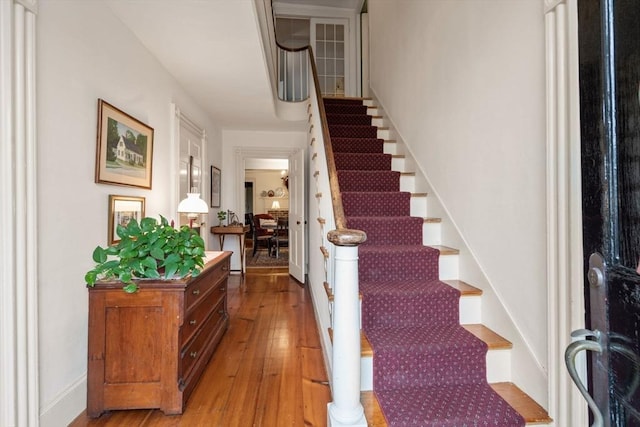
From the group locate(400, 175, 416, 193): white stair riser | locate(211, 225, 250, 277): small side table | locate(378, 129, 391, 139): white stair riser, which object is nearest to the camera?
locate(400, 175, 416, 193): white stair riser

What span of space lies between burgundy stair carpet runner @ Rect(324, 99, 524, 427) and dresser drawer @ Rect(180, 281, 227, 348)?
42.5 inches

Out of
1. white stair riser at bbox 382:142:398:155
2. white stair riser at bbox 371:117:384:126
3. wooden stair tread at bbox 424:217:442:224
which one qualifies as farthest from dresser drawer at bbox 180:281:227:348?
white stair riser at bbox 371:117:384:126

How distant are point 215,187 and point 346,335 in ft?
13.4

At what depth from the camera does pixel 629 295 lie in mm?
591

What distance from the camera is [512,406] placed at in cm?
140

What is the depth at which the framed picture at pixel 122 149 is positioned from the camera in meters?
1.97

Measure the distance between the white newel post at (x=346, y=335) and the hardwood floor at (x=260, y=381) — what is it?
1.52ft

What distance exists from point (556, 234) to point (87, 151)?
97.8 inches

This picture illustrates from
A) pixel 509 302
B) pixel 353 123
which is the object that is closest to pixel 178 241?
pixel 509 302

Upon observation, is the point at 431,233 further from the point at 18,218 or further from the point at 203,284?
the point at 18,218

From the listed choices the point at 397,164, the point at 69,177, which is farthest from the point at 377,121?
the point at 69,177

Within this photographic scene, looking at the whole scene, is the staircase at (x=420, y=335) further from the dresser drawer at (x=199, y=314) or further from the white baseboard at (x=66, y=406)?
the white baseboard at (x=66, y=406)

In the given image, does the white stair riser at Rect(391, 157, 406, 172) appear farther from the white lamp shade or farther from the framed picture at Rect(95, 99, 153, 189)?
the framed picture at Rect(95, 99, 153, 189)

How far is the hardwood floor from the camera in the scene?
1.70 meters
